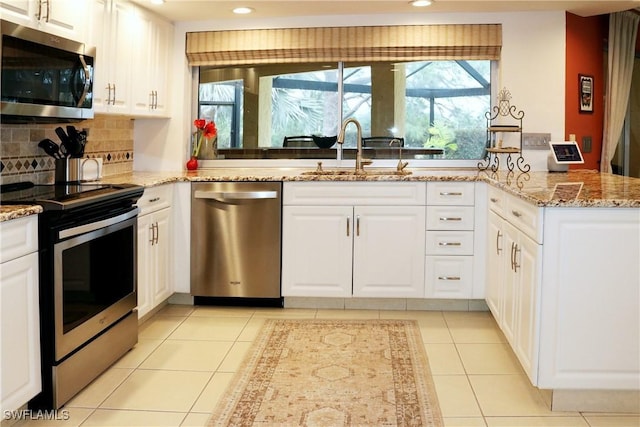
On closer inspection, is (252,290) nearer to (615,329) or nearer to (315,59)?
(315,59)

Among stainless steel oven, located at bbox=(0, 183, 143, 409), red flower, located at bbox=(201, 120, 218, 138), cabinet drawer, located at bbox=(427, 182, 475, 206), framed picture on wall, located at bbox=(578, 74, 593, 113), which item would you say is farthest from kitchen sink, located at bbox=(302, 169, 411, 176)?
stainless steel oven, located at bbox=(0, 183, 143, 409)

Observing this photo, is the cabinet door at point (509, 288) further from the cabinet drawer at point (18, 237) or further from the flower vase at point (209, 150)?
the flower vase at point (209, 150)

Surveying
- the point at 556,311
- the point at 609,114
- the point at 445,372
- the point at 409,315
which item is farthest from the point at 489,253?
the point at 609,114

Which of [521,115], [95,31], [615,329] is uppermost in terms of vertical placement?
[95,31]

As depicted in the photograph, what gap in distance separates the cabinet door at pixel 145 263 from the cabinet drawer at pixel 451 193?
1.76 meters

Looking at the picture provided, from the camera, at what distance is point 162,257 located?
4020mm

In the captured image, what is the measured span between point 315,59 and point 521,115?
1.54 meters

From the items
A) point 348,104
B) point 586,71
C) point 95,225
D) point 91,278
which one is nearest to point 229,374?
point 91,278

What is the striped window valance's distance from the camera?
4.53 m

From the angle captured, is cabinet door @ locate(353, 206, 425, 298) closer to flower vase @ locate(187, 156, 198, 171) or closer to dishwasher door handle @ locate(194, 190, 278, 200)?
dishwasher door handle @ locate(194, 190, 278, 200)

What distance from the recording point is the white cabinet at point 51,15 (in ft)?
8.96

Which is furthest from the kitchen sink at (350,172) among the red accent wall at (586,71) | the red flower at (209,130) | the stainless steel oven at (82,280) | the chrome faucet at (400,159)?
the stainless steel oven at (82,280)

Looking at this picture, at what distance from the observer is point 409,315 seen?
13.6ft

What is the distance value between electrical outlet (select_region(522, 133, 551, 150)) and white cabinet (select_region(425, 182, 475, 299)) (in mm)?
730
